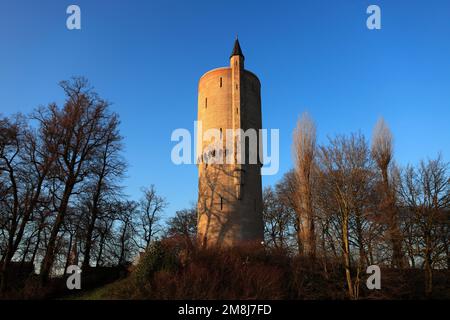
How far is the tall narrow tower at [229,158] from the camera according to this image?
89.0ft

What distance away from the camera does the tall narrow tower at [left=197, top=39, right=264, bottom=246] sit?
27125 millimetres

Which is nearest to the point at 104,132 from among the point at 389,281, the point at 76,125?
the point at 76,125

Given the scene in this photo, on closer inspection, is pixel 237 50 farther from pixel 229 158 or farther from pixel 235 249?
pixel 235 249

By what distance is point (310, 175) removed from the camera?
27375mm

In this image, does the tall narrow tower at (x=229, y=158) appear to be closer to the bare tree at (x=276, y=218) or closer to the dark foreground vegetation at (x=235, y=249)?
the dark foreground vegetation at (x=235, y=249)

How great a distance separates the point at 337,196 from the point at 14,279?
1946 cm

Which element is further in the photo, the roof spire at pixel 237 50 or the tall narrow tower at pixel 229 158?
the roof spire at pixel 237 50

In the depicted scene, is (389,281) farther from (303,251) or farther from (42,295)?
(42,295)

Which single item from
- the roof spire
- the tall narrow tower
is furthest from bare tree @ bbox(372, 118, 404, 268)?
the roof spire

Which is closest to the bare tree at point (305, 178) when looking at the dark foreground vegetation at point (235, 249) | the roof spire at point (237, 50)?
the dark foreground vegetation at point (235, 249)

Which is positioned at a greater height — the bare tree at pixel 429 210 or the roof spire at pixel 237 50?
the roof spire at pixel 237 50

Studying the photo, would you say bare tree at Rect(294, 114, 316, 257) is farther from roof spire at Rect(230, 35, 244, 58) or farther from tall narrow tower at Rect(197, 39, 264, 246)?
roof spire at Rect(230, 35, 244, 58)

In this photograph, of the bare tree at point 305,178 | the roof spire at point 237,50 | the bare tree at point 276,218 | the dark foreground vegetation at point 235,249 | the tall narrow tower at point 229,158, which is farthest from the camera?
the bare tree at point 276,218

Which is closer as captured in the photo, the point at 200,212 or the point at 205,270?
the point at 205,270
